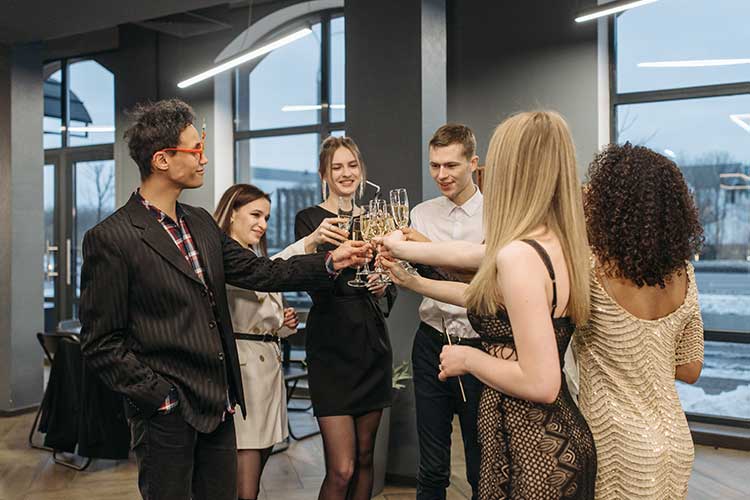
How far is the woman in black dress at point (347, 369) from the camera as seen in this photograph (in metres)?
2.76

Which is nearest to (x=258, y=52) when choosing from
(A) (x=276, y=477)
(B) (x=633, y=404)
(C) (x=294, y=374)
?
(C) (x=294, y=374)

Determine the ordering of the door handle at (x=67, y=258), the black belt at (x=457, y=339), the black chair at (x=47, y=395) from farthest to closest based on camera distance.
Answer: the door handle at (x=67, y=258)
the black chair at (x=47, y=395)
the black belt at (x=457, y=339)

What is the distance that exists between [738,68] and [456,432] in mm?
3652

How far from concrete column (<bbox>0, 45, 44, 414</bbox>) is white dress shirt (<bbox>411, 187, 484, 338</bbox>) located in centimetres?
454

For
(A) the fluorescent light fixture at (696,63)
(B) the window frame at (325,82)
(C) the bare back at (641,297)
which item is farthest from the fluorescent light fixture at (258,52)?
(C) the bare back at (641,297)

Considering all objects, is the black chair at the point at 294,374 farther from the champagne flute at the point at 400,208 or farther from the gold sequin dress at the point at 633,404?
the gold sequin dress at the point at 633,404

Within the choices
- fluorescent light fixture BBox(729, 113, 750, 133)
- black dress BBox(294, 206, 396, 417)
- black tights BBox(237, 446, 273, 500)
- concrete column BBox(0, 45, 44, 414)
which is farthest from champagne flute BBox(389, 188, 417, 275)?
concrete column BBox(0, 45, 44, 414)

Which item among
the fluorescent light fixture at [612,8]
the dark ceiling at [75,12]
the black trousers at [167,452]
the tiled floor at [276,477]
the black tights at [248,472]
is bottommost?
the tiled floor at [276,477]

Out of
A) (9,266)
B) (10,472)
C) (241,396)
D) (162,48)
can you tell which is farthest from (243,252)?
(162,48)

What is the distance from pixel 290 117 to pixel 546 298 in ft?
22.0

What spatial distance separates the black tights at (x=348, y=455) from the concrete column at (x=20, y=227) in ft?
15.0

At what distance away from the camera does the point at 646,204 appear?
1634mm

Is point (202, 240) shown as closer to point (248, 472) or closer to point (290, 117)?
point (248, 472)

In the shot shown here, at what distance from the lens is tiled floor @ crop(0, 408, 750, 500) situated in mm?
4180
